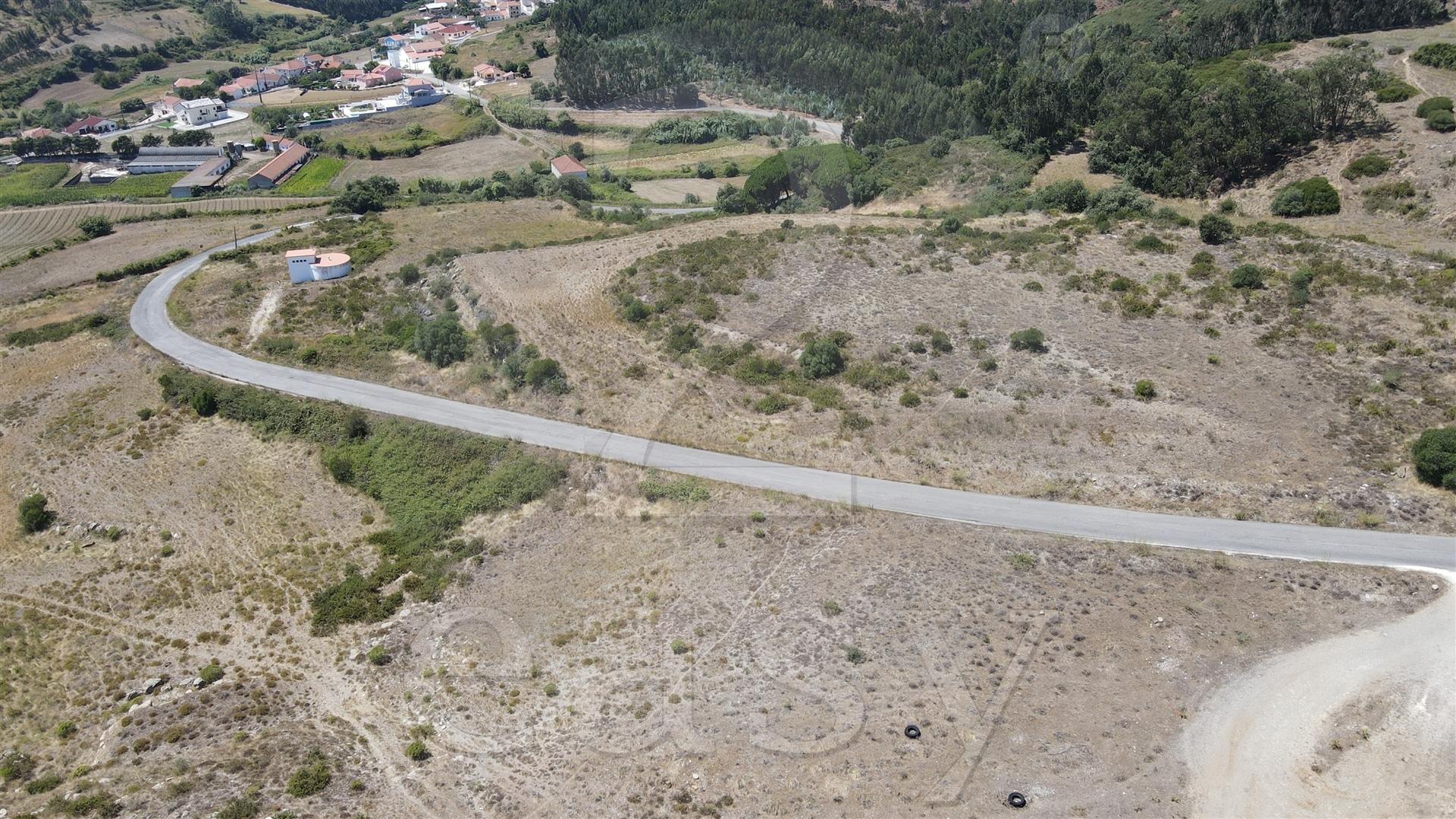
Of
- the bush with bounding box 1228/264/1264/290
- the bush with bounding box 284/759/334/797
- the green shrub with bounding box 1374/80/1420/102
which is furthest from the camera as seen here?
the green shrub with bounding box 1374/80/1420/102

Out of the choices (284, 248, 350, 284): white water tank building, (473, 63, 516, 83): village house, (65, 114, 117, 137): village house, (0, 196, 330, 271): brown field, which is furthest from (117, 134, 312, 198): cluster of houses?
(284, 248, 350, 284): white water tank building

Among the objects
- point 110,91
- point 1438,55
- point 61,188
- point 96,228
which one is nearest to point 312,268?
point 96,228

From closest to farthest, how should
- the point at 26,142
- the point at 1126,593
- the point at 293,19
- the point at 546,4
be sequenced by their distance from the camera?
the point at 1126,593 < the point at 26,142 < the point at 546,4 < the point at 293,19

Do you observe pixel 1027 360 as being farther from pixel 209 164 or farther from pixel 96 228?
pixel 209 164

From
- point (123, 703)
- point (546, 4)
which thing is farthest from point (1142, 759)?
point (546, 4)

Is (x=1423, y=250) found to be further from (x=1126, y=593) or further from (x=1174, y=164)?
(x=1126, y=593)

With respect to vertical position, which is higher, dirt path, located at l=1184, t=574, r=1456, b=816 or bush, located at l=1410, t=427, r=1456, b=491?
bush, located at l=1410, t=427, r=1456, b=491

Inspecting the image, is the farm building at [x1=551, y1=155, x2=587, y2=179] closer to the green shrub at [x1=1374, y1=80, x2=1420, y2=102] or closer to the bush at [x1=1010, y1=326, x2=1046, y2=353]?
the bush at [x1=1010, y1=326, x2=1046, y2=353]
